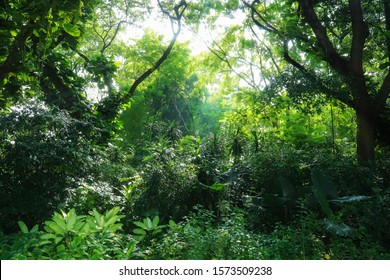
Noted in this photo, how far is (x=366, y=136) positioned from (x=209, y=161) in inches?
120

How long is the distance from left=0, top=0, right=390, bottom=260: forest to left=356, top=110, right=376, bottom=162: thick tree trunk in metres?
0.03

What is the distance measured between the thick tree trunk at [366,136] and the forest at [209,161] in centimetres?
3

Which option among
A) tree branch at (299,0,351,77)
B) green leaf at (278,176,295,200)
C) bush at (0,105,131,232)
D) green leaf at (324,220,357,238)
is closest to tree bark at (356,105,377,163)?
tree branch at (299,0,351,77)

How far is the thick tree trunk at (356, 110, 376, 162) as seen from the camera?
24.9 feet

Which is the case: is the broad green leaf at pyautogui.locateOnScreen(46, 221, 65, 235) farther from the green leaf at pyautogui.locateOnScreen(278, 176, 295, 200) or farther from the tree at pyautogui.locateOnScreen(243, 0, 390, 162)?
the tree at pyautogui.locateOnScreen(243, 0, 390, 162)

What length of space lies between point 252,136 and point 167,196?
125 inches

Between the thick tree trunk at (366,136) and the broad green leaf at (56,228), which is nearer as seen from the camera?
the broad green leaf at (56,228)

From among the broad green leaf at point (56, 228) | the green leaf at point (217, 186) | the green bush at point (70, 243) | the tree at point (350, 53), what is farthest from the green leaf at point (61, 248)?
the tree at point (350, 53)

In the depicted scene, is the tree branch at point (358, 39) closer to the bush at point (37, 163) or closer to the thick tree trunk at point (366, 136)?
the thick tree trunk at point (366, 136)

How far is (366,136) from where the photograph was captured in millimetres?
7652

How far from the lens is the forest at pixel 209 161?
380cm

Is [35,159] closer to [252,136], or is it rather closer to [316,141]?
[252,136]

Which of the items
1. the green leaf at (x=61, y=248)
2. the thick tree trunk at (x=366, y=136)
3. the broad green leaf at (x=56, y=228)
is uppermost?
the thick tree trunk at (x=366, y=136)

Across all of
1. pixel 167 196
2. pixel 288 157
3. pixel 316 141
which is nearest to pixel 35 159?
pixel 167 196
